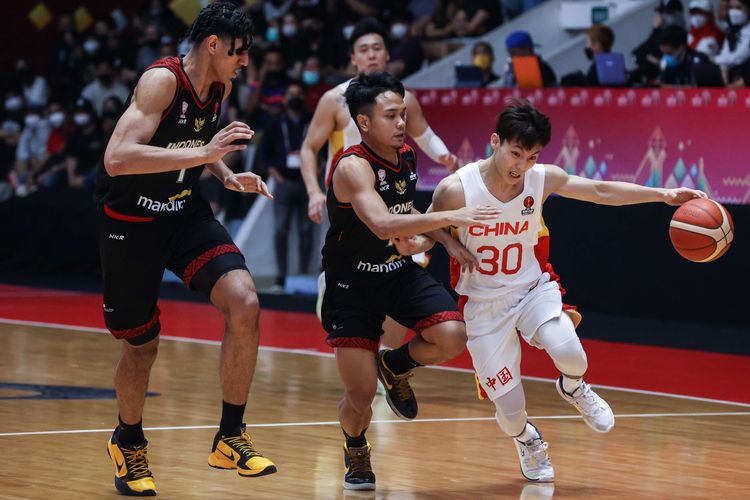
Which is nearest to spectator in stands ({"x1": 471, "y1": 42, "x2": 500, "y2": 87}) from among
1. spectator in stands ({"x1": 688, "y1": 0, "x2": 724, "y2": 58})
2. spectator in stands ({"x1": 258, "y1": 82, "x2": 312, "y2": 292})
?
spectator in stands ({"x1": 258, "y1": 82, "x2": 312, "y2": 292})

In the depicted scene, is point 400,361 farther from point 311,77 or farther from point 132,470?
point 311,77

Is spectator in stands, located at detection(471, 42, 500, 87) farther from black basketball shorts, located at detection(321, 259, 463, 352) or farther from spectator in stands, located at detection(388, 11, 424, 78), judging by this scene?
black basketball shorts, located at detection(321, 259, 463, 352)

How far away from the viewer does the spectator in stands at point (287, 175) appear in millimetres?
13820

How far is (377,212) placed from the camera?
5676mm

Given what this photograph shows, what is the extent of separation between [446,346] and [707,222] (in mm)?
1297

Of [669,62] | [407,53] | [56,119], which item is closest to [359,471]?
[669,62]

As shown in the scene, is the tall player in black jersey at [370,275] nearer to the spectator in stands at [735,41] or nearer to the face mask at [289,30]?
the spectator in stands at [735,41]

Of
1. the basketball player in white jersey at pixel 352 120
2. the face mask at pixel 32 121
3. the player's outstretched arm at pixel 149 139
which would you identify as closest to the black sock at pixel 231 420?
the player's outstretched arm at pixel 149 139

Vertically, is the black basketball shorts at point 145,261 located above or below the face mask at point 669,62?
above

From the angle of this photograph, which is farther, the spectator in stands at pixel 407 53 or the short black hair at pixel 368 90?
the spectator in stands at pixel 407 53

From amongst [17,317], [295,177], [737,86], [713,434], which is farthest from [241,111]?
[713,434]

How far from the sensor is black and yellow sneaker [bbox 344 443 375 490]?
19.0ft

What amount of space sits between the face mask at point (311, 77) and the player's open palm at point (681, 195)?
880 cm

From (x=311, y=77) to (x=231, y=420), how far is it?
9.44 meters
